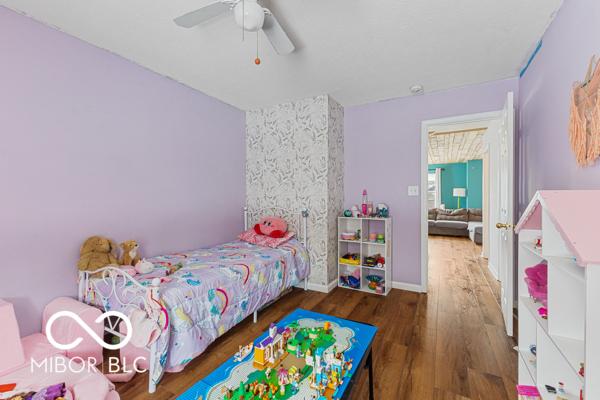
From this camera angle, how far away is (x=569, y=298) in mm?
1003

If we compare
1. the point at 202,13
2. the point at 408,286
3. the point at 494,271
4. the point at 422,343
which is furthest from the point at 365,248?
the point at 202,13

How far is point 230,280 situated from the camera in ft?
6.80

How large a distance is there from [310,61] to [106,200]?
2193mm

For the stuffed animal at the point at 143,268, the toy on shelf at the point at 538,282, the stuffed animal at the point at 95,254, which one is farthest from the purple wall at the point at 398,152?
the stuffed animal at the point at 95,254

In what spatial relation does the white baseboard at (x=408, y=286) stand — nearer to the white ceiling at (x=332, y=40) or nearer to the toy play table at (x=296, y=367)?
the toy play table at (x=296, y=367)

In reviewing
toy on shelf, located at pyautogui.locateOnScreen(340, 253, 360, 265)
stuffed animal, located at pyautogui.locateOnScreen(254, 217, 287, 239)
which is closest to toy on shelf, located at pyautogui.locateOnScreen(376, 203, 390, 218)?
toy on shelf, located at pyautogui.locateOnScreen(340, 253, 360, 265)

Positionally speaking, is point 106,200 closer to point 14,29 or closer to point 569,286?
point 14,29

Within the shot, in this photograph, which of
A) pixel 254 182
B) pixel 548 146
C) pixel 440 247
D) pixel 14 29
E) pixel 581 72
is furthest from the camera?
pixel 440 247

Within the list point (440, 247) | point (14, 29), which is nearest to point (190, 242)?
point (14, 29)

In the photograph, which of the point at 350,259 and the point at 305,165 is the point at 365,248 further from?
the point at 305,165

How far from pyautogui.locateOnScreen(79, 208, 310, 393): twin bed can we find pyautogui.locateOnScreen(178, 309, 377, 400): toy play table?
0.59 m

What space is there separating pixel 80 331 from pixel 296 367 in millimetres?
1475

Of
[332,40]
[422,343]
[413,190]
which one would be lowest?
[422,343]

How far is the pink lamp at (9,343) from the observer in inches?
53.1
